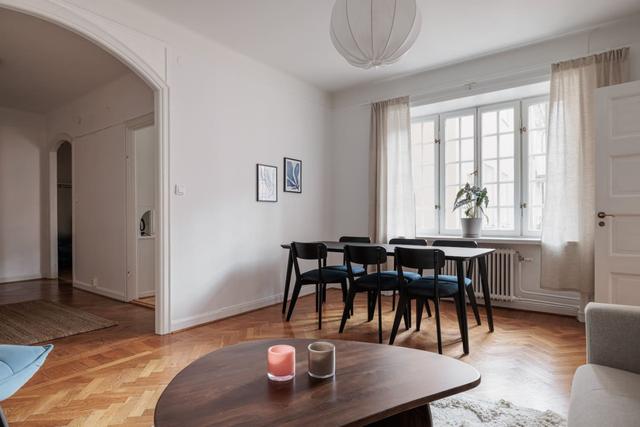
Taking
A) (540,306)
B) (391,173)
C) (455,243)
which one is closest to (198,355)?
(455,243)

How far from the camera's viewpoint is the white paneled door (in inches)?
118

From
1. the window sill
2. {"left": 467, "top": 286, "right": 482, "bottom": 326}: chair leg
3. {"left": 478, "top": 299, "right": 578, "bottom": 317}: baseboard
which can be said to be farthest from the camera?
the window sill

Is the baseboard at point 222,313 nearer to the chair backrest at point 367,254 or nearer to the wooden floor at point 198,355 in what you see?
the wooden floor at point 198,355

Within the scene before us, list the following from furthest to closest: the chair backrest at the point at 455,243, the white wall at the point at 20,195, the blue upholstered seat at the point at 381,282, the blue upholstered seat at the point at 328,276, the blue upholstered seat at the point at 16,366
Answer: the white wall at the point at 20,195 < the chair backrest at the point at 455,243 < the blue upholstered seat at the point at 328,276 < the blue upholstered seat at the point at 381,282 < the blue upholstered seat at the point at 16,366

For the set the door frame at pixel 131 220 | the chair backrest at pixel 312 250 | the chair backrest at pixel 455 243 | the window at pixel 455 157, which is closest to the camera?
the chair backrest at pixel 312 250

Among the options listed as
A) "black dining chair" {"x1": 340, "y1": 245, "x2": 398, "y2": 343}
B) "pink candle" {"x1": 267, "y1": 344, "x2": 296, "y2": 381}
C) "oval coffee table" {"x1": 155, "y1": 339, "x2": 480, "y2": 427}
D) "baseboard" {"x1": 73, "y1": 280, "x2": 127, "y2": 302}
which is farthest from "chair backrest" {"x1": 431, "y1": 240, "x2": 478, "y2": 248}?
"baseboard" {"x1": 73, "y1": 280, "x2": 127, "y2": 302}

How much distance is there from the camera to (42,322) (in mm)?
3703

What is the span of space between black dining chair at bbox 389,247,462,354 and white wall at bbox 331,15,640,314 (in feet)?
5.48

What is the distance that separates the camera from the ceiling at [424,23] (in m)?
3.21

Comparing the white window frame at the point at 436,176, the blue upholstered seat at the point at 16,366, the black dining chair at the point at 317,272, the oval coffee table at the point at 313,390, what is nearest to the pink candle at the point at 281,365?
the oval coffee table at the point at 313,390

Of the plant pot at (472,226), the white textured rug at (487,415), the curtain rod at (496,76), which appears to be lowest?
the white textured rug at (487,415)

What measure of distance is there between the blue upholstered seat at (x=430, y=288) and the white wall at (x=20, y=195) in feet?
21.7

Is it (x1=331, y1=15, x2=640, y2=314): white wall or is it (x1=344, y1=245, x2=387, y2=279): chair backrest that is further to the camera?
(x1=331, y1=15, x2=640, y2=314): white wall

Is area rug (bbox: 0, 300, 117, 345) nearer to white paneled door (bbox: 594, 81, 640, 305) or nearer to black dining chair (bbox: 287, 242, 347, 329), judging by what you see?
black dining chair (bbox: 287, 242, 347, 329)
